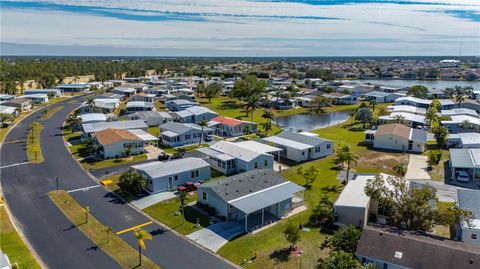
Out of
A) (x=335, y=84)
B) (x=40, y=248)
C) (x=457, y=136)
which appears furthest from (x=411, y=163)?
(x=335, y=84)

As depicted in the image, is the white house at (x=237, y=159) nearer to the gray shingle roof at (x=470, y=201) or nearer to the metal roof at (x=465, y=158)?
the gray shingle roof at (x=470, y=201)

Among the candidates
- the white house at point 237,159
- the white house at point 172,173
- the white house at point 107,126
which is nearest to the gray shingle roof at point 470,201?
the white house at point 237,159

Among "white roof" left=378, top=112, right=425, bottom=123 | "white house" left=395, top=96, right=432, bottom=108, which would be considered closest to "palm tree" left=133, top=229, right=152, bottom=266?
"white roof" left=378, top=112, right=425, bottom=123

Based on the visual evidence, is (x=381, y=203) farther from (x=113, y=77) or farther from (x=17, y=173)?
(x=113, y=77)

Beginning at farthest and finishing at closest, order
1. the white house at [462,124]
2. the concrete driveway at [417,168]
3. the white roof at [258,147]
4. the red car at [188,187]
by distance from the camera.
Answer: the white house at [462,124] → the white roof at [258,147] → the concrete driveway at [417,168] → the red car at [188,187]

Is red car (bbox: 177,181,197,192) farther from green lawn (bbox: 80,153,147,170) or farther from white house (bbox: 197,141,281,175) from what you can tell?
green lawn (bbox: 80,153,147,170)

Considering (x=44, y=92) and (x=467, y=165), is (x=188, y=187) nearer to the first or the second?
(x=467, y=165)
